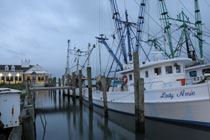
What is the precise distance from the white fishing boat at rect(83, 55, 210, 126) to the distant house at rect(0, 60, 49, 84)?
3733 centimetres

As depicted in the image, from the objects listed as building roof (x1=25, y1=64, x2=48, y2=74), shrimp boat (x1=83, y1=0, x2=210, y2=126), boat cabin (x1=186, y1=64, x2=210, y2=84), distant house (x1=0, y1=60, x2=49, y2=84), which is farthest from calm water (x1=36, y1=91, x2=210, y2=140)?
building roof (x1=25, y1=64, x2=48, y2=74)

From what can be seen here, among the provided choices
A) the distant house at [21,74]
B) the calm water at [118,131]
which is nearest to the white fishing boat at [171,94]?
the calm water at [118,131]

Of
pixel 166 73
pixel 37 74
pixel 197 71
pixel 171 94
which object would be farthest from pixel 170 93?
pixel 37 74

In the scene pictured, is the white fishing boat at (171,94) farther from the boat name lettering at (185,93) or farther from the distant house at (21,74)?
the distant house at (21,74)

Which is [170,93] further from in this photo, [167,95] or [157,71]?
[157,71]

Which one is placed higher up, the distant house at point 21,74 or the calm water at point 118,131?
the distant house at point 21,74

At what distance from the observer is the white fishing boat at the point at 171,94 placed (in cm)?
708

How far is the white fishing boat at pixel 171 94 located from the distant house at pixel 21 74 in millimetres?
37326

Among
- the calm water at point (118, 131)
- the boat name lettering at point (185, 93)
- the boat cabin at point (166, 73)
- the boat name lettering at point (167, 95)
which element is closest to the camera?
the calm water at point (118, 131)

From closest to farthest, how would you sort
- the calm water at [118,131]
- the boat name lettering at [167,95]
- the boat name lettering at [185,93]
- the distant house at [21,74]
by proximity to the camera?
1. the calm water at [118,131]
2. the boat name lettering at [185,93]
3. the boat name lettering at [167,95]
4. the distant house at [21,74]

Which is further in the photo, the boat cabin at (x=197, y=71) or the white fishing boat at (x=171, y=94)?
the boat cabin at (x=197, y=71)

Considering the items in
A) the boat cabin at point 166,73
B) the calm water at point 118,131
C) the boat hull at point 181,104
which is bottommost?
the calm water at point 118,131

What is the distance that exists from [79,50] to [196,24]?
21489 millimetres

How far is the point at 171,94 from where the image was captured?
7914 millimetres
